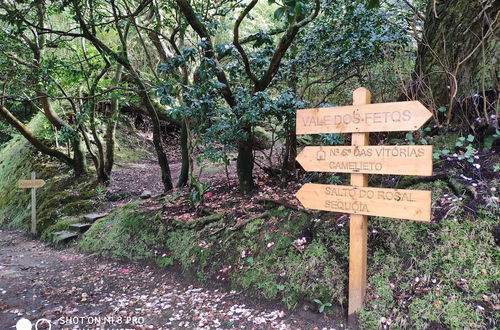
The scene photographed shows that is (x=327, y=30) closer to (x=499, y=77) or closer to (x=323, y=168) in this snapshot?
(x=499, y=77)

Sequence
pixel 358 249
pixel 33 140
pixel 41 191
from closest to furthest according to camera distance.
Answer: pixel 358 249
pixel 33 140
pixel 41 191

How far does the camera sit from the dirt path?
344 cm

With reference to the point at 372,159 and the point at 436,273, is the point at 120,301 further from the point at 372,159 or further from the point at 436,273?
the point at 436,273

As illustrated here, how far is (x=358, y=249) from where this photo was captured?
9.53 ft

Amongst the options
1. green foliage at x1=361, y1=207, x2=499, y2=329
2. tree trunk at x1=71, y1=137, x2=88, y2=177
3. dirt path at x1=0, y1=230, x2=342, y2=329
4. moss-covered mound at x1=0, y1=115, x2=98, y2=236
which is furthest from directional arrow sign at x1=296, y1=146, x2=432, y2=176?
tree trunk at x1=71, y1=137, x2=88, y2=177

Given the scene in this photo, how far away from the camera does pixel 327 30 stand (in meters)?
5.76

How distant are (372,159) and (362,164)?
0.32ft

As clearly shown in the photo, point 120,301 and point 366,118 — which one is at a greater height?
point 366,118

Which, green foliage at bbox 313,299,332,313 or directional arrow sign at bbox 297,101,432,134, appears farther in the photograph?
green foliage at bbox 313,299,332,313

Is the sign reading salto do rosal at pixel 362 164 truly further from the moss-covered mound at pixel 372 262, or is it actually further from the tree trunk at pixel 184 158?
the tree trunk at pixel 184 158

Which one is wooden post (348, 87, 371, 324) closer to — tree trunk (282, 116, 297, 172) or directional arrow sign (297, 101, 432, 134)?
→ directional arrow sign (297, 101, 432, 134)

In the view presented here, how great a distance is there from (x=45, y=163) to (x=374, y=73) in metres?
10.7

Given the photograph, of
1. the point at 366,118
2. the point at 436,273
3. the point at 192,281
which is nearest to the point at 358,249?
the point at 436,273

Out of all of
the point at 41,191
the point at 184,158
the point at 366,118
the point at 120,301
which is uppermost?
the point at 366,118
